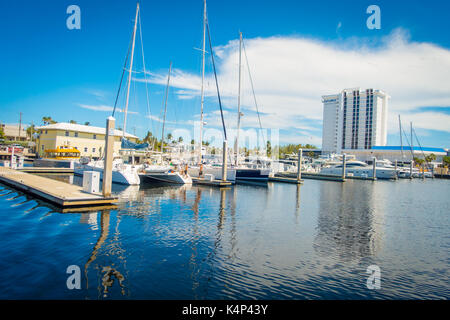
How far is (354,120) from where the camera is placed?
15988 cm

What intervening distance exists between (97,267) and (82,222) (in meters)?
6.32

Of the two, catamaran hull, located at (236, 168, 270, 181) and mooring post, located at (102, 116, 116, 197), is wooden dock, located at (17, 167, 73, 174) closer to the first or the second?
catamaran hull, located at (236, 168, 270, 181)

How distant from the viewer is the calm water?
794cm

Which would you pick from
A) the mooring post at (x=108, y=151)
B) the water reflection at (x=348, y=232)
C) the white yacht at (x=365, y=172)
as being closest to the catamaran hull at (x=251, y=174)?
the water reflection at (x=348, y=232)

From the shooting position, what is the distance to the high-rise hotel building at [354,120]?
15250 centimetres

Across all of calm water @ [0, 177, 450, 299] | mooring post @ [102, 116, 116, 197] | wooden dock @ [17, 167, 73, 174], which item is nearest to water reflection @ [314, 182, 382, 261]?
calm water @ [0, 177, 450, 299]

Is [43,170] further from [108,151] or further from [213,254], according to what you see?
[213,254]

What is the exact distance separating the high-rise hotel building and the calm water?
151 m

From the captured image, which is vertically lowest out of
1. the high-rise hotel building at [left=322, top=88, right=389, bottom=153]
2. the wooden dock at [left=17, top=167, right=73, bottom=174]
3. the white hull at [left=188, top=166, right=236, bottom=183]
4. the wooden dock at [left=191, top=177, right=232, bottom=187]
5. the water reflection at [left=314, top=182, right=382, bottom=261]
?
the water reflection at [left=314, top=182, right=382, bottom=261]

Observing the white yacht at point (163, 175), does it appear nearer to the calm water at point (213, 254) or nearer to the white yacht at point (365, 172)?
the calm water at point (213, 254)
